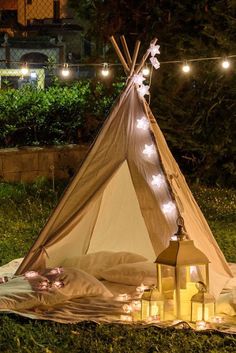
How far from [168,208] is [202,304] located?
1334 millimetres

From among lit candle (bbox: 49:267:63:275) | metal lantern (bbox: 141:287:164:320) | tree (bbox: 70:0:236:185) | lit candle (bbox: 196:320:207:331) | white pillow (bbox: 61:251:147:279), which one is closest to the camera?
lit candle (bbox: 196:320:207:331)

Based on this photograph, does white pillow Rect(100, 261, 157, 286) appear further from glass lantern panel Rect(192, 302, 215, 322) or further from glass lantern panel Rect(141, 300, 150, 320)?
glass lantern panel Rect(192, 302, 215, 322)

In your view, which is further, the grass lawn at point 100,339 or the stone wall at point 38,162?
the stone wall at point 38,162

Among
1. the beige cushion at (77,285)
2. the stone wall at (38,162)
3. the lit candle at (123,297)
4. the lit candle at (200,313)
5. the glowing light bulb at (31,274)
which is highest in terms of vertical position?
the stone wall at (38,162)

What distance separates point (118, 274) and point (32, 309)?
106cm

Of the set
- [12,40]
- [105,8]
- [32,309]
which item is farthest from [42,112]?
[32,309]

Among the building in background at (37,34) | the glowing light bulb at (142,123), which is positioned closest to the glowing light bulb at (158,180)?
the glowing light bulb at (142,123)

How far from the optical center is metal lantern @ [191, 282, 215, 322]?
5.40m

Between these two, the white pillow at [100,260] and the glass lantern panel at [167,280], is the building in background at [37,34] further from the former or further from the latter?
the glass lantern panel at [167,280]

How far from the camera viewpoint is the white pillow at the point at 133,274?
259 inches

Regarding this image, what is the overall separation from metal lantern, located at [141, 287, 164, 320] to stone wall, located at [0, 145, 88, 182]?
642cm

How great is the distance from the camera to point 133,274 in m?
6.63

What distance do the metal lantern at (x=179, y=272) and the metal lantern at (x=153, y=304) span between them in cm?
7

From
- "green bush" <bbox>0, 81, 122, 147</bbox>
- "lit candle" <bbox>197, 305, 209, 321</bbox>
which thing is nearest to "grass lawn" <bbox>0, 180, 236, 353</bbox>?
"lit candle" <bbox>197, 305, 209, 321</bbox>
